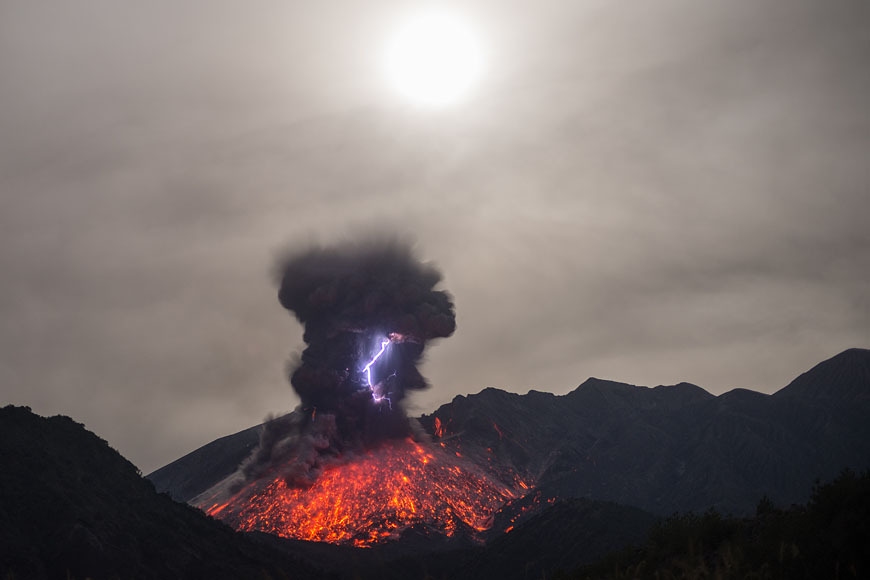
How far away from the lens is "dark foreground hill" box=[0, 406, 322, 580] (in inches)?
2968

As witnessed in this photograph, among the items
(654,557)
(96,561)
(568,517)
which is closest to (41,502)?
(96,561)

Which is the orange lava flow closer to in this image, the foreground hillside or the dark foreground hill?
the dark foreground hill

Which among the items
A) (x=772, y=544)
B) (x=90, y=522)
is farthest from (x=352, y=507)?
(x=772, y=544)

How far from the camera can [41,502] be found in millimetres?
81062

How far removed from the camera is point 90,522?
81.5 meters

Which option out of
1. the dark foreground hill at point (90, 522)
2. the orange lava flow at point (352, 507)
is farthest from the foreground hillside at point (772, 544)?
the orange lava flow at point (352, 507)

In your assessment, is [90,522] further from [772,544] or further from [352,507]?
[352,507]

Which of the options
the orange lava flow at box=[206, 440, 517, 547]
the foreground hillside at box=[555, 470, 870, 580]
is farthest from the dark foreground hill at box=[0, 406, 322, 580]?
the orange lava flow at box=[206, 440, 517, 547]

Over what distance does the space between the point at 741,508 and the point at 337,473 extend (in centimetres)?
9701

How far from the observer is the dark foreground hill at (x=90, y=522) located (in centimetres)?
7538

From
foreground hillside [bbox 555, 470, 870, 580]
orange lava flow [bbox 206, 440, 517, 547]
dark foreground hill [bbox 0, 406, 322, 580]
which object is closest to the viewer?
foreground hillside [bbox 555, 470, 870, 580]

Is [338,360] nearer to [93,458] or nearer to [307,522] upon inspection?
[307,522]

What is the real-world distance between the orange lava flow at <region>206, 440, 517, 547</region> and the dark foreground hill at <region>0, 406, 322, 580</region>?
64.2 meters

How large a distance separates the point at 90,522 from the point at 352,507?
105515mm
